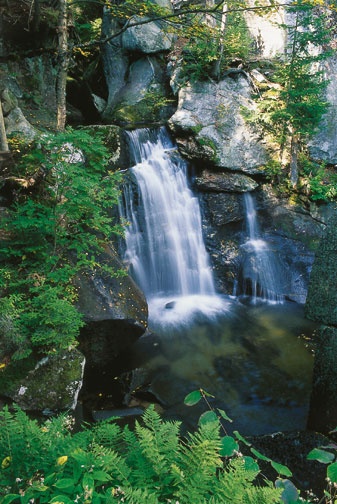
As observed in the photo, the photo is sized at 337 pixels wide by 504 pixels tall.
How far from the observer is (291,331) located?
8.85 metres

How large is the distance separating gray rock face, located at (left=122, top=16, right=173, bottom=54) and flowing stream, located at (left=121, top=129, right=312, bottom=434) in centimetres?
543

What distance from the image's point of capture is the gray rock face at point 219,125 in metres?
12.3

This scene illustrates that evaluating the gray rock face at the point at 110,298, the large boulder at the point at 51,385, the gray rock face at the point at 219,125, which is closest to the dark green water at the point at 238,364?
the gray rock face at the point at 110,298

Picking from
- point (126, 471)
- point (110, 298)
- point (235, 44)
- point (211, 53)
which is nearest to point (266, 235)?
point (211, 53)

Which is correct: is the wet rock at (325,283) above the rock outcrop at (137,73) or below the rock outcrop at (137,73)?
below

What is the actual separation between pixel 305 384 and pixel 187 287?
493 cm

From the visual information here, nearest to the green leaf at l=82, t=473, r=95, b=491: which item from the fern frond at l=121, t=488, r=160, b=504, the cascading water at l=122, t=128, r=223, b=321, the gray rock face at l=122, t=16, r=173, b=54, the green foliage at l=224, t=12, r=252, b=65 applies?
the fern frond at l=121, t=488, r=160, b=504

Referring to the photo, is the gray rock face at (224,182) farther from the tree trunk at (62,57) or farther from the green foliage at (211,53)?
the tree trunk at (62,57)

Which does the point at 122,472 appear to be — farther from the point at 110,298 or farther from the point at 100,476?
the point at 110,298

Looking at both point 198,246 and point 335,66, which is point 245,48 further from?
point 198,246

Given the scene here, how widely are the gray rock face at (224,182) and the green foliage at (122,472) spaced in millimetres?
10509

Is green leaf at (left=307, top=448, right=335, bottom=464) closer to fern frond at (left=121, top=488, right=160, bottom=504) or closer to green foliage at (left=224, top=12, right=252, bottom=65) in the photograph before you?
fern frond at (left=121, top=488, right=160, bottom=504)

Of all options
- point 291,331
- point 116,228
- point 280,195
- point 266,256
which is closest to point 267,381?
point 291,331

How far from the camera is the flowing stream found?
21.1 feet
